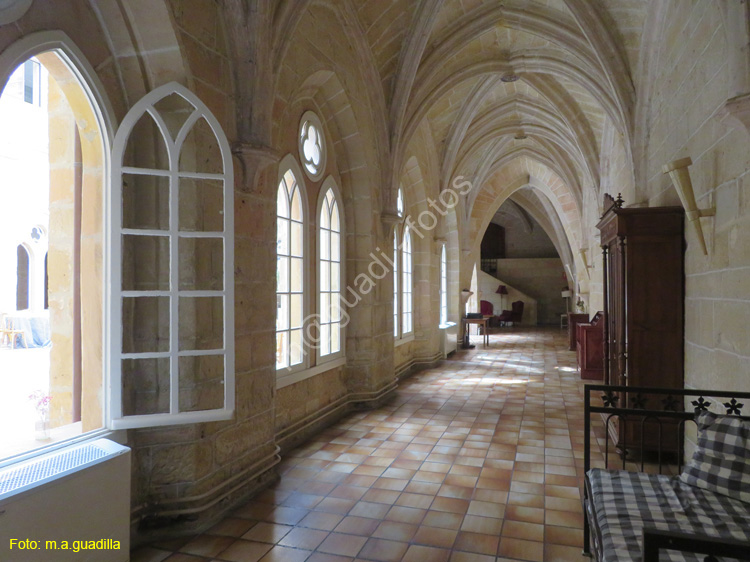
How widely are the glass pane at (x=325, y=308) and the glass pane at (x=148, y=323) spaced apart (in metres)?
2.43

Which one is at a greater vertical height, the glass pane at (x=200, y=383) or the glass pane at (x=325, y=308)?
the glass pane at (x=325, y=308)

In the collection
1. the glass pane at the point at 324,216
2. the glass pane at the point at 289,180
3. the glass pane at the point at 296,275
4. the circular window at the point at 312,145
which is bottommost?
the glass pane at the point at 296,275

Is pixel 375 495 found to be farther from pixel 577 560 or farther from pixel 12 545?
pixel 12 545

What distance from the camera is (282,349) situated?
4637 millimetres

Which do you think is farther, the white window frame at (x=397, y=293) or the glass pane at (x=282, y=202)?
the white window frame at (x=397, y=293)

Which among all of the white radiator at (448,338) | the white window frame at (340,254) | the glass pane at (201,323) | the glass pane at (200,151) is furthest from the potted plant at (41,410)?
the white radiator at (448,338)

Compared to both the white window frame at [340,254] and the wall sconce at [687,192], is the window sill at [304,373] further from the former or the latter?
the wall sconce at [687,192]

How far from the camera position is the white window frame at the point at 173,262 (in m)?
2.77

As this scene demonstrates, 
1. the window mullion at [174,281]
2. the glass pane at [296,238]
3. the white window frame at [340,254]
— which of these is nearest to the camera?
the window mullion at [174,281]

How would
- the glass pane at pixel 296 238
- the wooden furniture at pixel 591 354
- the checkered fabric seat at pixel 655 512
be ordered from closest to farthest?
the checkered fabric seat at pixel 655 512
the glass pane at pixel 296 238
the wooden furniture at pixel 591 354

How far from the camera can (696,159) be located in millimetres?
3738

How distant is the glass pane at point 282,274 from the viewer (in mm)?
4637

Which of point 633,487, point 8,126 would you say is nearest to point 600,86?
point 633,487

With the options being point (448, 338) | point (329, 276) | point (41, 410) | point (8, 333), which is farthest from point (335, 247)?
point (448, 338)
